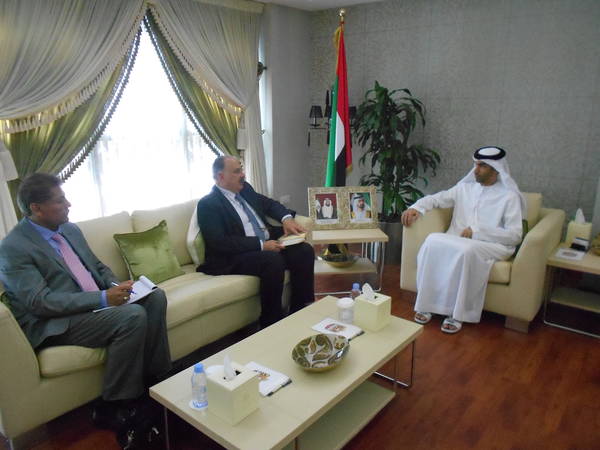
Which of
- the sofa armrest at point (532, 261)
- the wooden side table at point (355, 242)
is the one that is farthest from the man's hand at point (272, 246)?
the sofa armrest at point (532, 261)

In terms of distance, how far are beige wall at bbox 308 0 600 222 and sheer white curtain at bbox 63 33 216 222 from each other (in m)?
2.07

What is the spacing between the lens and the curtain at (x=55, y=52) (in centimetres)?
284

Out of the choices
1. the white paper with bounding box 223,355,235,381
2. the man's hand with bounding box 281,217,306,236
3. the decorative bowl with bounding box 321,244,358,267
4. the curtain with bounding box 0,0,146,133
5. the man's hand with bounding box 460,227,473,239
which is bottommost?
the decorative bowl with bounding box 321,244,358,267

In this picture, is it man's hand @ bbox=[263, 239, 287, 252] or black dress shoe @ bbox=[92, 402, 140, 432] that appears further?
man's hand @ bbox=[263, 239, 287, 252]

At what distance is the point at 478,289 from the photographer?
10.2ft

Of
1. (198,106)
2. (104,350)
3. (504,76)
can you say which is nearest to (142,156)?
(198,106)

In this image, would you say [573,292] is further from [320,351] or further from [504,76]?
[320,351]

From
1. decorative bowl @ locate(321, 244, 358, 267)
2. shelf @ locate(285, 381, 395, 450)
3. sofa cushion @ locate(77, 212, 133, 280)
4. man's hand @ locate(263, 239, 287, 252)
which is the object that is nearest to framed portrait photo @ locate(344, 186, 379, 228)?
decorative bowl @ locate(321, 244, 358, 267)

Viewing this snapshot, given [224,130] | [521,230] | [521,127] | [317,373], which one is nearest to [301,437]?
[317,373]

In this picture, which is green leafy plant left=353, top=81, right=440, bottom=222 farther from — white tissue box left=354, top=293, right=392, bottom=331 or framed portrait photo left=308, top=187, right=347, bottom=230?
white tissue box left=354, top=293, right=392, bottom=331

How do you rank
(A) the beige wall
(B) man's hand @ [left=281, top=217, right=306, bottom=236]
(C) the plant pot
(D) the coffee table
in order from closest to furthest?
(D) the coffee table, (B) man's hand @ [left=281, top=217, right=306, bottom=236], (A) the beige wall, (C) the plant pot

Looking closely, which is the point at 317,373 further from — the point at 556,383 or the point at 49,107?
the point at 49,107

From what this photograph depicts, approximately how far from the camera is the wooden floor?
6.82 feet

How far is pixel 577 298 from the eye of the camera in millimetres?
3314
